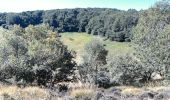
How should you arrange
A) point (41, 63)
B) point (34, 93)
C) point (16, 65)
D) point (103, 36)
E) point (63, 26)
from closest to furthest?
point (34, 93) → point (16, 65) → point (41, 63) → point (103, 36) → point (63, 26)

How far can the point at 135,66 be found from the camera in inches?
1267

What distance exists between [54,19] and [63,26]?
10.2m

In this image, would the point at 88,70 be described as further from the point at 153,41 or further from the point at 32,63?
the point at 153,41

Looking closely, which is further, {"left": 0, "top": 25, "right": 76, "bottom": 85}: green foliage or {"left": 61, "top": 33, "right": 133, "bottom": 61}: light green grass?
{"left": 61, "top": 33, "right": 133, "bottom": 61}: light green grass

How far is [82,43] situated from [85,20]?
30.3 m

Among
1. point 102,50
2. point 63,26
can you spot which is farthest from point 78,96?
point 63,26

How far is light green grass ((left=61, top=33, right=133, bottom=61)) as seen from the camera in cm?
9795

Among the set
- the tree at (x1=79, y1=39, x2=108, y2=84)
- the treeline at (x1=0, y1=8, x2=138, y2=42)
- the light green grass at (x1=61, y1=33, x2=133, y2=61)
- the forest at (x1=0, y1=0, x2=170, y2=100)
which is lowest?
the light green grass at (x1=61, y1=33, x2=133, y2=61)

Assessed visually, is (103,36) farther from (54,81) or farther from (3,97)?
(3,97)

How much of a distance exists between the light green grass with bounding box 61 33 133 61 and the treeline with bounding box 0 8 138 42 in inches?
111

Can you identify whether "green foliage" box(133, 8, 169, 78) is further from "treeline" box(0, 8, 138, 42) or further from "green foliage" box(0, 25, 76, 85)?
"treeline" box(0, 8, 138, 42)

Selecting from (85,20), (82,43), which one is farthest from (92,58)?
(85,20)

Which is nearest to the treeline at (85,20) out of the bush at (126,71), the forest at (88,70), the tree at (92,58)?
the tree at (92,58)

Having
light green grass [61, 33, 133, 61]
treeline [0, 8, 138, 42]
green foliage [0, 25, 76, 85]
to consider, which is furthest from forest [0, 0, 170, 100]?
treeline [0, 8, 138, 42]
